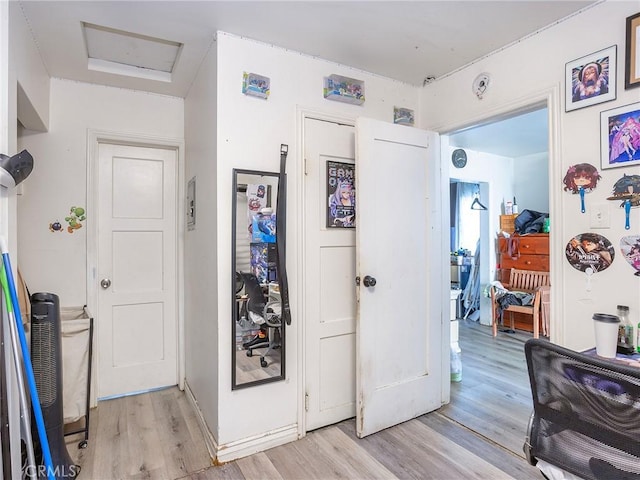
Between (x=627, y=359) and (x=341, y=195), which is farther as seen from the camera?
(x=341, y=195)

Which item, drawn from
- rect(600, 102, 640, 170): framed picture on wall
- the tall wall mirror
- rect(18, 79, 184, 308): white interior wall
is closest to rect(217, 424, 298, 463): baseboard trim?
the tall wall mirror

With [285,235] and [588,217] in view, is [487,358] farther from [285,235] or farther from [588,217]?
[285,235]

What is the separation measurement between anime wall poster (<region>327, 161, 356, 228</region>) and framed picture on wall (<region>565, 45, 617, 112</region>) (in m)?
1.26

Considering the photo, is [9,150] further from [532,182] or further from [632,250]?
[532,182]

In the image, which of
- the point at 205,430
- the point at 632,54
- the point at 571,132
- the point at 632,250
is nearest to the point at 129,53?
the point at 205,430

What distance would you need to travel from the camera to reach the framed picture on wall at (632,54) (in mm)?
1576

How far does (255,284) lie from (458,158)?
3764 mm

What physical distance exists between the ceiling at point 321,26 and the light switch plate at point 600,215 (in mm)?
1009

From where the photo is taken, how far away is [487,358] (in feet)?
12.1

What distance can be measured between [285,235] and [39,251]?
71.7 inches

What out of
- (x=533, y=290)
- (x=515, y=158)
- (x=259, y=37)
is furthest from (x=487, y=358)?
(x=259, y=37)

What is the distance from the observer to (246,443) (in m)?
2.02

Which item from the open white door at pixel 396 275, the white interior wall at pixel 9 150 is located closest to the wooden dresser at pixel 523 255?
the open white door at pixel 396 275

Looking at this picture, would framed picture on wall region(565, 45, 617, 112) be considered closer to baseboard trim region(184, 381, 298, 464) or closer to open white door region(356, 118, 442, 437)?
open white door region(356, 118, 442, 437)
